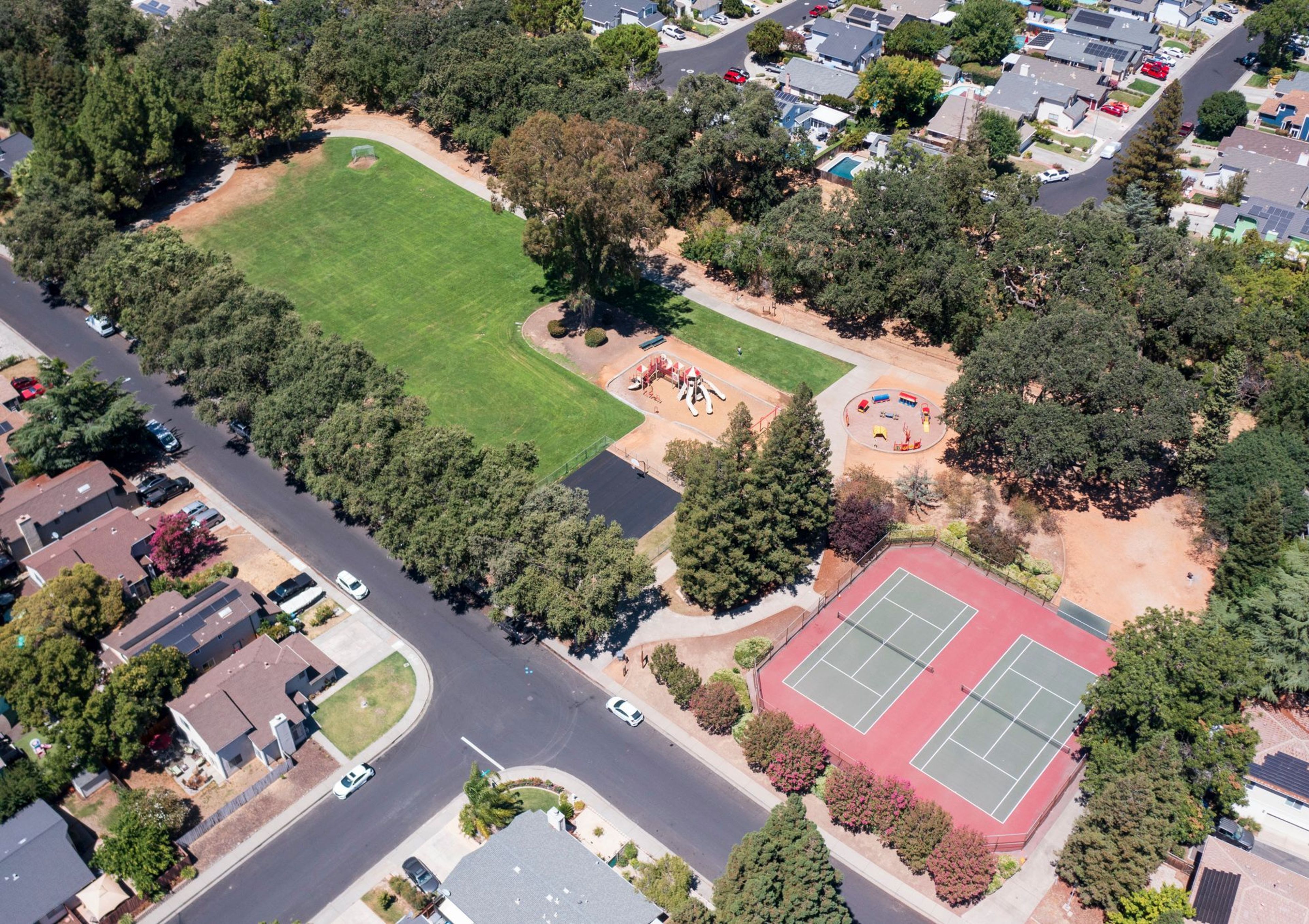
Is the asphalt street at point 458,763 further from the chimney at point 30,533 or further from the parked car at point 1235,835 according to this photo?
the parked car at point 1235,835

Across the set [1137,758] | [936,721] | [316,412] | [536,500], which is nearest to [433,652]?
[536,500]

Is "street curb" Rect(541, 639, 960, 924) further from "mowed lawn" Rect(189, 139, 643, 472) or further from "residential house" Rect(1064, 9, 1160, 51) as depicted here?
"residential house" Rect(1064, 9, 1160, 51)

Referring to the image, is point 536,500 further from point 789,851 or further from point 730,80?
point 730,80

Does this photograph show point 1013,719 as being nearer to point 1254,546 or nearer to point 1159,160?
point 1254,546

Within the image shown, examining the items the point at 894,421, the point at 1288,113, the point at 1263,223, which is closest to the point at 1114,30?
the point at 1288,113

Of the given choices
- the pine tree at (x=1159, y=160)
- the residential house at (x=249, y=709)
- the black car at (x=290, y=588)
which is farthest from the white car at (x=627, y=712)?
the pine tree at (x=1159, y=160)

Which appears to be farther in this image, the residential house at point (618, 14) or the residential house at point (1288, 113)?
the residential house at point (618, 14)
